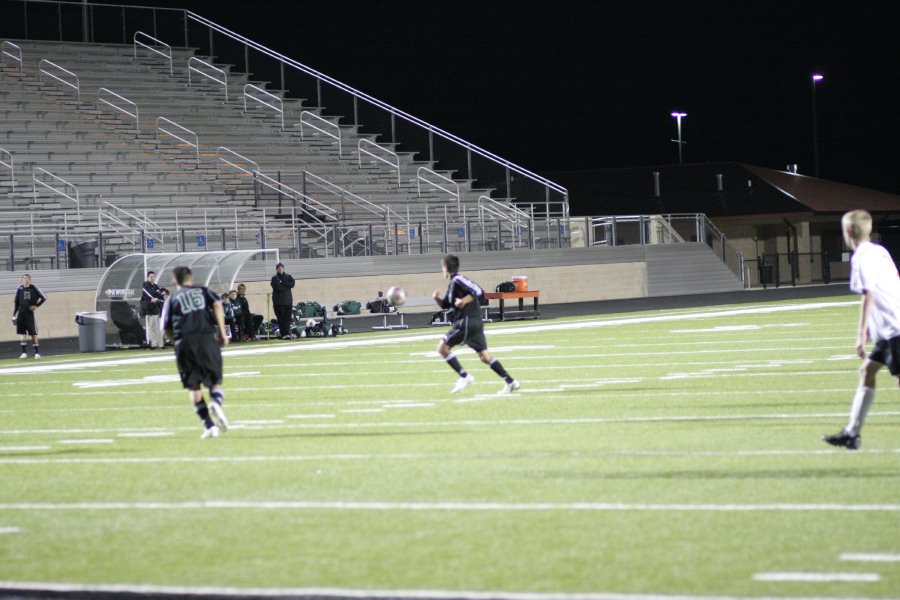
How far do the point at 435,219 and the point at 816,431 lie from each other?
32.5 meters

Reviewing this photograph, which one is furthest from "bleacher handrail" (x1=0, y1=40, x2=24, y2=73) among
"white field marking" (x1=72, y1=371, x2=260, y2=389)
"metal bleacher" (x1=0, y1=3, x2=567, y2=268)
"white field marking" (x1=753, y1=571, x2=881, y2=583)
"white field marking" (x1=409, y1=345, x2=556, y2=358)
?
"white field marking" (x1=753, y1=571, x2=881, y2=583)

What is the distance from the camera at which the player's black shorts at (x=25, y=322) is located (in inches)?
1156

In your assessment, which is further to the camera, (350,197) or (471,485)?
(350,197)

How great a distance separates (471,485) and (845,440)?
3.02 metres

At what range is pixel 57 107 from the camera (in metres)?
43.2

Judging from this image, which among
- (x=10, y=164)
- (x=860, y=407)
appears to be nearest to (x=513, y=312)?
(x=10, y=164)

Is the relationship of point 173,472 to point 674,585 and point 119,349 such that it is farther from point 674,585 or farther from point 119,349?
point 119,349

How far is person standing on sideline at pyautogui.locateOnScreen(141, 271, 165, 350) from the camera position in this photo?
99.4 feet

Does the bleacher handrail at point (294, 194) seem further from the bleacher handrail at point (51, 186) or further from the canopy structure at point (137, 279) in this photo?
the canopy structure at point (137, 279)

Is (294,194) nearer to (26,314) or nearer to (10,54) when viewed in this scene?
(10,54)

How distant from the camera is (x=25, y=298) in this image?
2989 centimetres

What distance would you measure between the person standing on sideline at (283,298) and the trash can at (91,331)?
3862mm

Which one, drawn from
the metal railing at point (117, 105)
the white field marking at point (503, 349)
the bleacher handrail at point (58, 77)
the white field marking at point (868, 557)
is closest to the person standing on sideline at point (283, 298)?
the white field marking at point (503, 349)

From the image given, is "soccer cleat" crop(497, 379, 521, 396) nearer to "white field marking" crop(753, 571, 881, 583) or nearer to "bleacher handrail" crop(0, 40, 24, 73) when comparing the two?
"white field marking" crop(753, 571, 881, 583)
